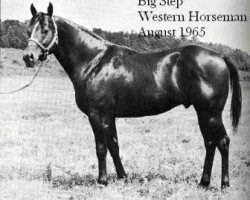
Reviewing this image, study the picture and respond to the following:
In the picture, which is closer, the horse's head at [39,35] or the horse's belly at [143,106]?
the horse's head at [39,35]

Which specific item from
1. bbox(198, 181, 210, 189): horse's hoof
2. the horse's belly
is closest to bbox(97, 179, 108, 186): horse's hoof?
the horse's belly

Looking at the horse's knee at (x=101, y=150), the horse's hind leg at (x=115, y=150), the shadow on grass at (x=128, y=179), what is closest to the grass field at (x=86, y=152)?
the shadow on grass at (x=128, y=179)

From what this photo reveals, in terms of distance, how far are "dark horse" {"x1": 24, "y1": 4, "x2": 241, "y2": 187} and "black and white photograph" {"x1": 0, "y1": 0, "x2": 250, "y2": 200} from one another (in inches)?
0.5

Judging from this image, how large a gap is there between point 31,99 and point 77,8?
1.70 m

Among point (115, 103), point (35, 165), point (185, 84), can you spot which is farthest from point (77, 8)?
point (35, 165)

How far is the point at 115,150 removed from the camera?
447 centimetres

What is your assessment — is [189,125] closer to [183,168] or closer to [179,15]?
[183,168]

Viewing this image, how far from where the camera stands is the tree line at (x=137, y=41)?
475 centimetres

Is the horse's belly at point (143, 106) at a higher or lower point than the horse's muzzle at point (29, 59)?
lower

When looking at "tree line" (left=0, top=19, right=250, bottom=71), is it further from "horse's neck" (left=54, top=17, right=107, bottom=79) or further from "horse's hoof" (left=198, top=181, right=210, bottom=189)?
"horse's hoof" (left=198, top=181, right=210, bottom=189)

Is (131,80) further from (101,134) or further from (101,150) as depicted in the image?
(101,150)

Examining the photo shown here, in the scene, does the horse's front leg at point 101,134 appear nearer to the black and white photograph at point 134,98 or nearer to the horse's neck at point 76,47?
the black and white photograph at point 134,98

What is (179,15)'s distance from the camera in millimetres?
4797

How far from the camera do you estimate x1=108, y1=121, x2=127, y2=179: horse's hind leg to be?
4.46 meters
